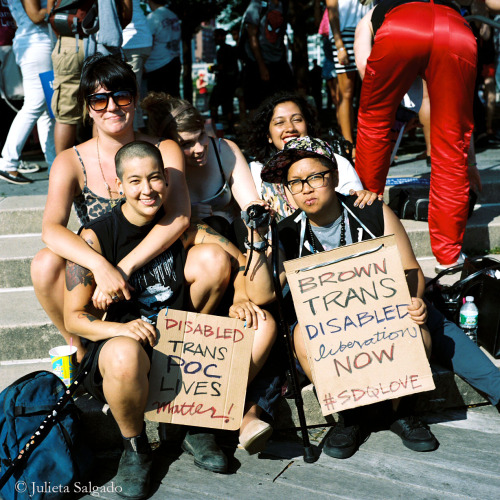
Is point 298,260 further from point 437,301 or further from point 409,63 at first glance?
point 409,63

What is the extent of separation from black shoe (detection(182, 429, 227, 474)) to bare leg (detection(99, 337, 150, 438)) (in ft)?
0.92

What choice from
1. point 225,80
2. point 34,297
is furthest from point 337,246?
point 225,80

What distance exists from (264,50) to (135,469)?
17.6ft

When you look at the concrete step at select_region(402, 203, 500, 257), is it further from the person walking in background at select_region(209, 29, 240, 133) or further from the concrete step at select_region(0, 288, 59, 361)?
the person walking in background at select_region(209, 29, 240, 133)

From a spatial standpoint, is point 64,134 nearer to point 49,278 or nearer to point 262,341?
point 49,278

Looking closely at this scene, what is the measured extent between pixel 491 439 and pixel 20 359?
2.40 m

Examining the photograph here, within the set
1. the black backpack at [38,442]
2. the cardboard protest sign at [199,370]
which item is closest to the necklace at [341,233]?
the cardboard protest sign at [199,370]

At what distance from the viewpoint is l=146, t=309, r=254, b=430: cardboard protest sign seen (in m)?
2.72

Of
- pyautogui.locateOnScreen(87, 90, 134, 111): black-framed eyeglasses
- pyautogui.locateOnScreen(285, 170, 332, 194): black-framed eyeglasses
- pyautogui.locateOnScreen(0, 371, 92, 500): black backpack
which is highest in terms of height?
pyautogui.locateOnScreen(87, 90, 134, 111): black-framed eyeglasses

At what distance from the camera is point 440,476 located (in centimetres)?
260

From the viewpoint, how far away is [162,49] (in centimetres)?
702

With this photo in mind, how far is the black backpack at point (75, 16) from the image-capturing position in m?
4.46

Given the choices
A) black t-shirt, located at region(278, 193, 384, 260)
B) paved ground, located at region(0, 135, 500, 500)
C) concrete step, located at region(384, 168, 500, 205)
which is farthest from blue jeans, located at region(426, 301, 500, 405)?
concrete step, located at region(384, 168, 500, 205)

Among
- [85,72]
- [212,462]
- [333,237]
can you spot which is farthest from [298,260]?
[85,72]
